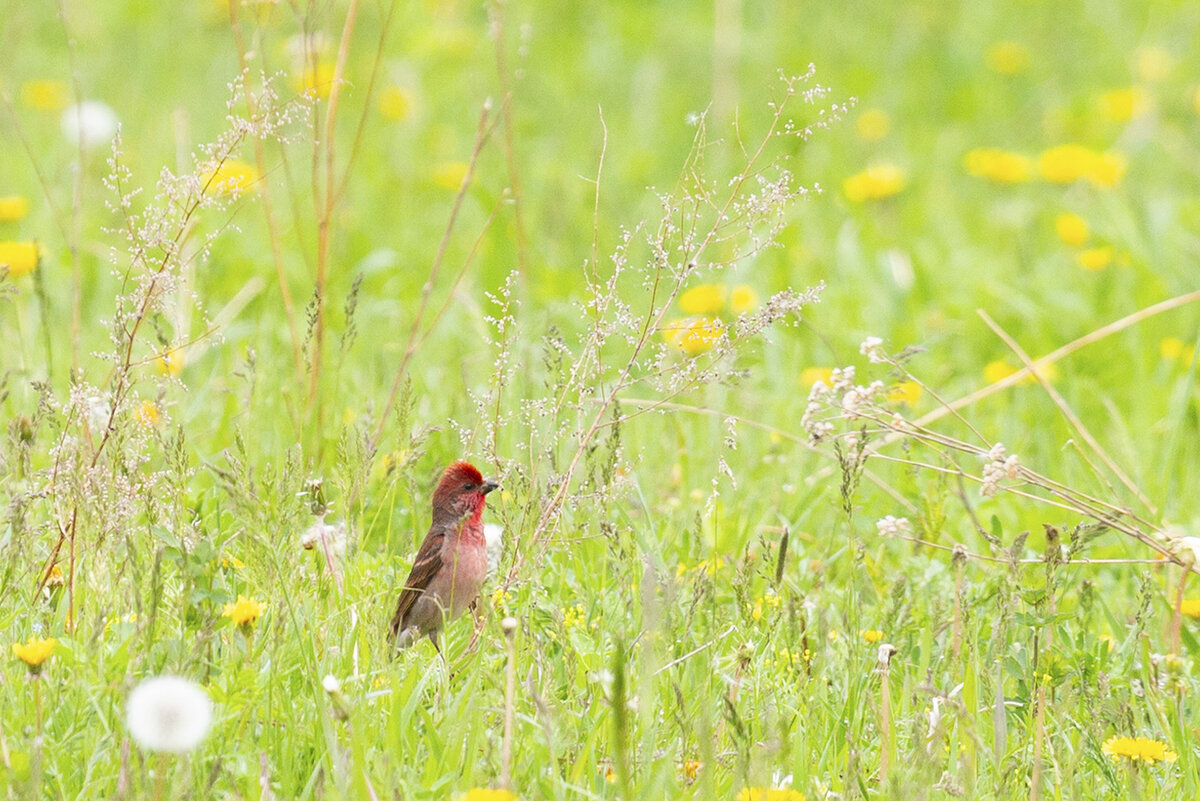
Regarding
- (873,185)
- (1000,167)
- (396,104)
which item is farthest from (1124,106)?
(396,104)

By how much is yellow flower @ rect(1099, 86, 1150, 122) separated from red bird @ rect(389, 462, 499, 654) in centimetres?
608

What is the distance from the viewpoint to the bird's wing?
3.37m

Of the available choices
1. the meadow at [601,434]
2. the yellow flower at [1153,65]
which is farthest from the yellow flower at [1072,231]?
the yellow flower at [1153,65]

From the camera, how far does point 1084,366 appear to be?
221 inches

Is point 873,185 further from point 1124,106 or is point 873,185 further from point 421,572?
point 421,572

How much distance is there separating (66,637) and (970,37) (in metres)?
8.09

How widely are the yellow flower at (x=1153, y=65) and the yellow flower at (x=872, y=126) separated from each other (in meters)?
1.69

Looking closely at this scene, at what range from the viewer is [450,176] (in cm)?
720

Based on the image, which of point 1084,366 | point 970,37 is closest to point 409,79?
point 970,37

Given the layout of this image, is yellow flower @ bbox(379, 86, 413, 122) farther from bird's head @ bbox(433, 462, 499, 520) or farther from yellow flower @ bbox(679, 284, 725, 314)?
bird's head @ bbox(433, 462, 499, 520)

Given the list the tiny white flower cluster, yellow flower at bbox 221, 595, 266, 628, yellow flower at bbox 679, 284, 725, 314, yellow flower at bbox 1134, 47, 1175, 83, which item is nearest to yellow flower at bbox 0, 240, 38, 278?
yellow flower at bbox 679, 284, 725, 314

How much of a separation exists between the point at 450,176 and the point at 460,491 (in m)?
3.86

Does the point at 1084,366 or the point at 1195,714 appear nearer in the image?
the point at 1195,714

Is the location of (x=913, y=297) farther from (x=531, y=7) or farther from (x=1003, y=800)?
(x=531, y=7)
